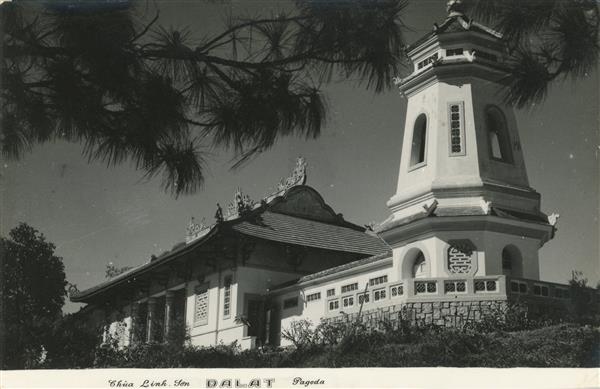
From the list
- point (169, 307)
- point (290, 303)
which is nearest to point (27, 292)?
point (290, 303)

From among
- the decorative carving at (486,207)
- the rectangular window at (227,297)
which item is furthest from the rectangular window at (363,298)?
the rectangular window at (227,297)

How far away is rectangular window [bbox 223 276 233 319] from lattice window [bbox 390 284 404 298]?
6.46 m

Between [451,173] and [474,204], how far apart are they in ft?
2.69

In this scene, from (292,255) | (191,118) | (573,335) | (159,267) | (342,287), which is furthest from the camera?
(159,267)

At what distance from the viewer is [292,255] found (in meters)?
19.1

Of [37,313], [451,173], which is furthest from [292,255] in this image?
[37,313]

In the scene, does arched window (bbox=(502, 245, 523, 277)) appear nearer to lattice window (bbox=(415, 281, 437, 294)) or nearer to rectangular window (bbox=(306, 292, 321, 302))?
lattice window (bbox=(415, 281, 437, 294))

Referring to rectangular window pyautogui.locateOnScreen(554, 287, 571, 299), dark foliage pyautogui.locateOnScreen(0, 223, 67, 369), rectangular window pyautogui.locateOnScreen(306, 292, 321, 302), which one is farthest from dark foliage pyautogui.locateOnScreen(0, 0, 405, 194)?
rectangular window pyautogui.locateOnScreen(306, 292, 321, 302)

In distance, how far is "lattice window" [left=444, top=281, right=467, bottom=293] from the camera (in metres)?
12.5

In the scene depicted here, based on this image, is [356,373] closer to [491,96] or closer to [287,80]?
[287,80]

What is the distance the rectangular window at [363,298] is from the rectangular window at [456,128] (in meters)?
3.30

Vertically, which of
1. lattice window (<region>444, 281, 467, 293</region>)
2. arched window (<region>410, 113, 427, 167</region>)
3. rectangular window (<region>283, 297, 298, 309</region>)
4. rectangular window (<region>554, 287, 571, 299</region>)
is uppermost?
arched window (<region>410, 113, 427, 167</region>)

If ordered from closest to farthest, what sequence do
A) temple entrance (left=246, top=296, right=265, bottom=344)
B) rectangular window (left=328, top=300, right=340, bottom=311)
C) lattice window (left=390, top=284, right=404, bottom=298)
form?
1. lattice window (left=390, top=284, right=404, bottom=298)
2. rectangular window (left=328, top=300, right=340, bottom=311)
3. temple entrance (left=246, top=296, right=265, bottom=344)

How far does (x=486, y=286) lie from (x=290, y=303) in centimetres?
615
